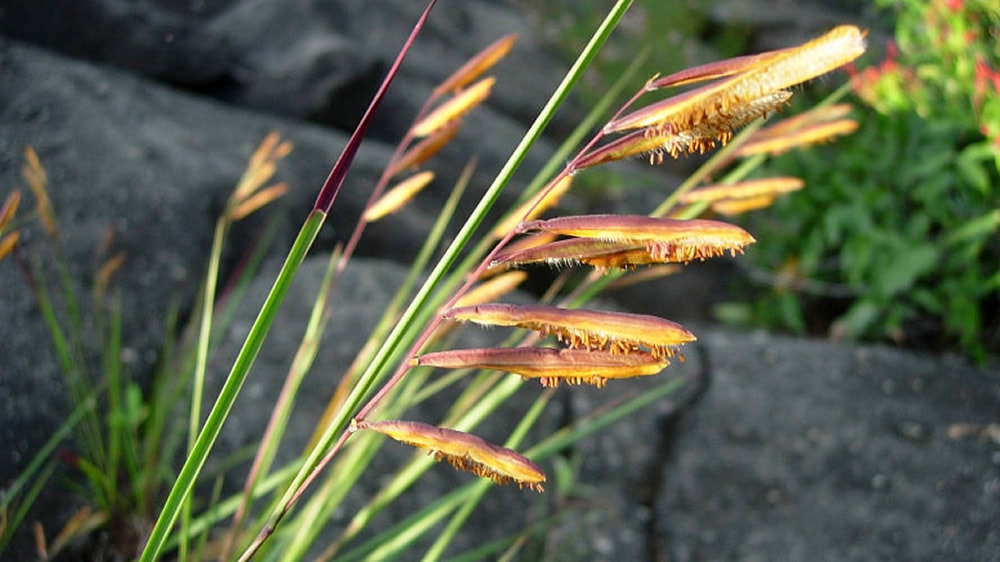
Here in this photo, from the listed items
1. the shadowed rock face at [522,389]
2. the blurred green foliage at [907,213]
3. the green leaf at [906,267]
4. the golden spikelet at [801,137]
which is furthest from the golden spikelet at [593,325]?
the green leaf at [906,267]

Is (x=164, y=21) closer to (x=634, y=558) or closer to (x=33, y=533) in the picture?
(x=33, y=533)

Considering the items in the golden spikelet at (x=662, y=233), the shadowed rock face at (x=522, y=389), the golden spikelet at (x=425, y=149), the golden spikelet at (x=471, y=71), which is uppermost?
the golden spikelet at (x=662, y=233)

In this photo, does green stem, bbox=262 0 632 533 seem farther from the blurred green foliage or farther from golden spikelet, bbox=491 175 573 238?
the blurred green foliage

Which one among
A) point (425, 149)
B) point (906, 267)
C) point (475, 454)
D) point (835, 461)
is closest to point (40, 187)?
point (425, 149)

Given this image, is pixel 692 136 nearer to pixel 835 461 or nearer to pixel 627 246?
pixel 627 246

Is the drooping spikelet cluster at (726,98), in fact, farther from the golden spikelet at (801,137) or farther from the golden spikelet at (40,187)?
the golden spikelet at (40,187)
